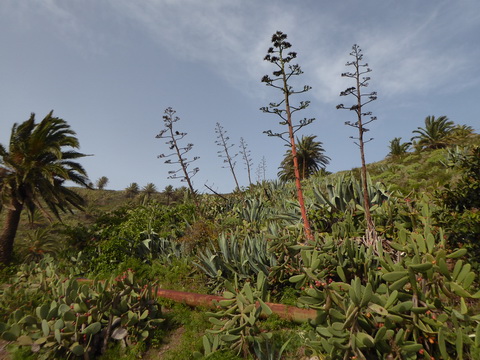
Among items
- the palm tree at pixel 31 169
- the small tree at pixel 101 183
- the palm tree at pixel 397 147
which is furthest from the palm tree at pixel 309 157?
the small tree at pixel 101 183

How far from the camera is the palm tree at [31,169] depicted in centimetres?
1184

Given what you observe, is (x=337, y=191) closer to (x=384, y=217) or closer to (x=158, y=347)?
(x=384, y=217)

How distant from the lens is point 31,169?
12.0 meters

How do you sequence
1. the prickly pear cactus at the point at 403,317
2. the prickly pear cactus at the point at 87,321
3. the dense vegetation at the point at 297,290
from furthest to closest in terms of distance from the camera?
1. the prickly pear cactus at the point at 87,321
2. the dense vegetation at the point at 297,290
3. the prickly pear cactus at the point at 403,317

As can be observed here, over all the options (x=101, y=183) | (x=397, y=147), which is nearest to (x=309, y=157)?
(x=397, y=147)

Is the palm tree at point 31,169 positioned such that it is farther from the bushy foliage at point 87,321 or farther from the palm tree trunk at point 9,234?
the bushy foliage at point 87,321

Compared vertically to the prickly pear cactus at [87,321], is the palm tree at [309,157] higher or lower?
higher

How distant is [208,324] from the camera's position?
4.49m

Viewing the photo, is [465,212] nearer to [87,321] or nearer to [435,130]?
[87,321]

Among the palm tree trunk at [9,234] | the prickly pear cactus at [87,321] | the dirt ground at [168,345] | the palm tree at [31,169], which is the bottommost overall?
the dirt ground at [168,345]

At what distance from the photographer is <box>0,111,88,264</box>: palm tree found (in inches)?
466

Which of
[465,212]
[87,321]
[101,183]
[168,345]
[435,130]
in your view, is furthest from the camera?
[101,183]

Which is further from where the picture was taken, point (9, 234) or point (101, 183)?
point (101, 183)

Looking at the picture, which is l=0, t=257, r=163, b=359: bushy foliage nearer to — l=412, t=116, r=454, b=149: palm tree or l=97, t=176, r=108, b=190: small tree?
l=412, t=116, r=454, b=149: palm tree
